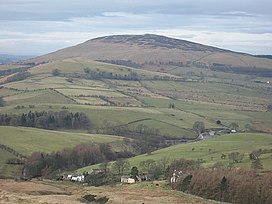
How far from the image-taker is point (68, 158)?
111 meters

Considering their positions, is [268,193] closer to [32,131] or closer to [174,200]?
[174,200]

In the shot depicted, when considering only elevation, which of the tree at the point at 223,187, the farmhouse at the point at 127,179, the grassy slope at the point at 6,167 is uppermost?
the tree at the point at 223,187

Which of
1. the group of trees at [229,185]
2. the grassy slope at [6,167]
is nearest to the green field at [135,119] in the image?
the grassy slope at [6,167]

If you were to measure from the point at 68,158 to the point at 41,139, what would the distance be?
16.8 m

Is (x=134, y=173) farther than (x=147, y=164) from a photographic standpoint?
No

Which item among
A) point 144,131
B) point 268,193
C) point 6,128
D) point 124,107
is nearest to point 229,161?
point 268,193

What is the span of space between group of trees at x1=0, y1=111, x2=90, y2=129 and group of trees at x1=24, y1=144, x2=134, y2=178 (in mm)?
31636

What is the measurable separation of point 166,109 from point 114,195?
119m

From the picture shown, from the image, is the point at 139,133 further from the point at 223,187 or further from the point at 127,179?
the point at 223,187

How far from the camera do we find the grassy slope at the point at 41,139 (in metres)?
117

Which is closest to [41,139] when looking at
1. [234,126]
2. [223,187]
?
[223,187]

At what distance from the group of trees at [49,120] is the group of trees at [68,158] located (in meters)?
31.6

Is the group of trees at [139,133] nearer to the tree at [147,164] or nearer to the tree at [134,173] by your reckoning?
the tree at [147,164]

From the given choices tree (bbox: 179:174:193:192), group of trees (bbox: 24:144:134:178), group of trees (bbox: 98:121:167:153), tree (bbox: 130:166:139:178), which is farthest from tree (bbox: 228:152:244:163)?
group of trees (bbox: 98:121:167:153)
